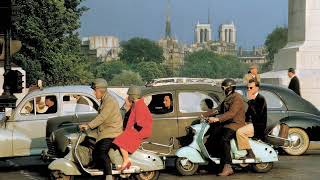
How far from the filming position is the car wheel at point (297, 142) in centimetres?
1642

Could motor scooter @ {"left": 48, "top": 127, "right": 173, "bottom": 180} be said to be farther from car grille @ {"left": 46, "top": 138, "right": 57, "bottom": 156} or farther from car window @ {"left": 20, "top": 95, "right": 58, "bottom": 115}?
car window @ {"left": 20, "top": 95, "right": 58, "bottom": 115}

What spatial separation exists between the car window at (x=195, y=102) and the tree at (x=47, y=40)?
32.5 meters

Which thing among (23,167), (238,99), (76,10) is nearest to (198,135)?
(238,99)

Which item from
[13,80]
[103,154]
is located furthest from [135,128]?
[13,80]

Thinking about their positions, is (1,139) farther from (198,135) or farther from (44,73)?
(44,73)

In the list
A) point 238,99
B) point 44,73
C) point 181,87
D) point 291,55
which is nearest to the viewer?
point 238,99

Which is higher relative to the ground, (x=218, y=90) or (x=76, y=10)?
(x=76, y=10)

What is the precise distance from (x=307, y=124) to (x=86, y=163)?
6.33 meters

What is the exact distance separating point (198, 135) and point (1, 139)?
384 cm

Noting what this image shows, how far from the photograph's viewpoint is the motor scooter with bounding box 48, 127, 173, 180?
11547 millimetres

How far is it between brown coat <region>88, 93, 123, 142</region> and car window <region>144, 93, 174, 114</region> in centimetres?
Result: 298

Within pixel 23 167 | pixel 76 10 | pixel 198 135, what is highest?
pixel 76 10

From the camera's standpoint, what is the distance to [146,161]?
11.9m

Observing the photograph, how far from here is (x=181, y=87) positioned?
14.2 metres
